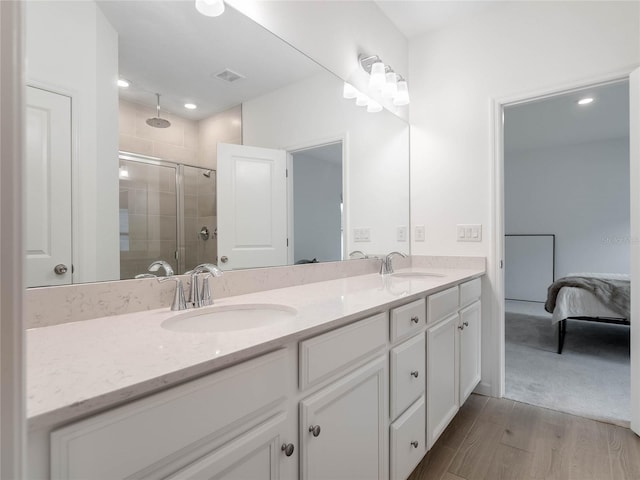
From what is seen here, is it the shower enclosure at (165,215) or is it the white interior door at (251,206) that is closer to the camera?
the shower enclosure at (165,215)

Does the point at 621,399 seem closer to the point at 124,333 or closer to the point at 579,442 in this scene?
the point at 579,442

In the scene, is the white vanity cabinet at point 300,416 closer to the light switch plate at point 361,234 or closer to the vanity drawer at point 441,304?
the vanity drawer at point 441,304

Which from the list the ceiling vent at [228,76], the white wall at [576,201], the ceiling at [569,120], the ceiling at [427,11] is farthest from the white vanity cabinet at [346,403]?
the white wall at [576,201]

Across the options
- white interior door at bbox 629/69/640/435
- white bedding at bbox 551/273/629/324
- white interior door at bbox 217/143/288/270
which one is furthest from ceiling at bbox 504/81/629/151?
white interior door at bbox 217/143/288/270

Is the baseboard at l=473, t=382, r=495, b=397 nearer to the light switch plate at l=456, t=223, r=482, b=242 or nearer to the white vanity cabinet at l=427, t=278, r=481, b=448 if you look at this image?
the white vanity cabinet at l=427, t=278, r=481, b=448

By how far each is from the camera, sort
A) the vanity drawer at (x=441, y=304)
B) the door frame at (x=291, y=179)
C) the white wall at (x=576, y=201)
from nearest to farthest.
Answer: the vanity drawer at (x=441, y=304) → the door frame at (x=291, y=179) → the white wall at (x=576, y=201)

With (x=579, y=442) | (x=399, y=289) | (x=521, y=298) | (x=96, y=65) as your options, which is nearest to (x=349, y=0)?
(x=96, y=65)

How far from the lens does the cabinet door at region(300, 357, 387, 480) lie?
841 millimetres

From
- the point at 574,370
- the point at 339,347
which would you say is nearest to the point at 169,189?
the point at 339,347

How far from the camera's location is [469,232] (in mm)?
2273

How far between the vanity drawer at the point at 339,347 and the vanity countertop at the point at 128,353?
0.10ft

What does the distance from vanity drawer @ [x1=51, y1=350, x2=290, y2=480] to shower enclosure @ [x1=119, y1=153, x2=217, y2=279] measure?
585mm

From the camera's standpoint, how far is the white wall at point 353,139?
154 centimetres

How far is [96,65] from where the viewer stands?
0.97 metres
